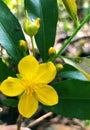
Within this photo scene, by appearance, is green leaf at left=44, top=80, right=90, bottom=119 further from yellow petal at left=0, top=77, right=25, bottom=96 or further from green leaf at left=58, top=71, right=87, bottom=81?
yellow petal at left=0, top=77, right=25, bottom=96

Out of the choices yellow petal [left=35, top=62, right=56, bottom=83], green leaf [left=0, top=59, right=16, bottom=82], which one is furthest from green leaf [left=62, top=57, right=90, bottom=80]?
green leaf [left=0, top=59, right=16, bottom=82]

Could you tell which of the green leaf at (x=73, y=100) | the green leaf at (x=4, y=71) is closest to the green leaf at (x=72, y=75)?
the green leaf at (x=73, y=100)

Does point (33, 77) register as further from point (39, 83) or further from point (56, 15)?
point (56, 15)

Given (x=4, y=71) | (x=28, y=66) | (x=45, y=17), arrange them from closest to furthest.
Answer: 1. (x=28, y=66)
2. (x=4, y=71)
3. (x=45, y=17)

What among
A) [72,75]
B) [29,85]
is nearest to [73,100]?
[72,75]

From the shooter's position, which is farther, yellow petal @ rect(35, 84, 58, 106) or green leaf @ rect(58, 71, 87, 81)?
green leaf @ rect(58, 71, 87, 81)

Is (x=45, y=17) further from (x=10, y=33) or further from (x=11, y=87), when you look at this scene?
(x=11, y=87)

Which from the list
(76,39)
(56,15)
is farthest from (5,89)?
(76,39)

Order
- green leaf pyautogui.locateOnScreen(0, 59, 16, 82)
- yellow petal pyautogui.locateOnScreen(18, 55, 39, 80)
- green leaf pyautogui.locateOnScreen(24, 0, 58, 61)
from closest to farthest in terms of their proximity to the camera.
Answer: yellow petal pyautogui.locateOnScreen(18, 55, 39, 80) → green leaf pyautogui.locateOnScreen(0, 59, 16, 82) → green leaf pyautogui.locateOnScreen(24, 0, 58, 61)
